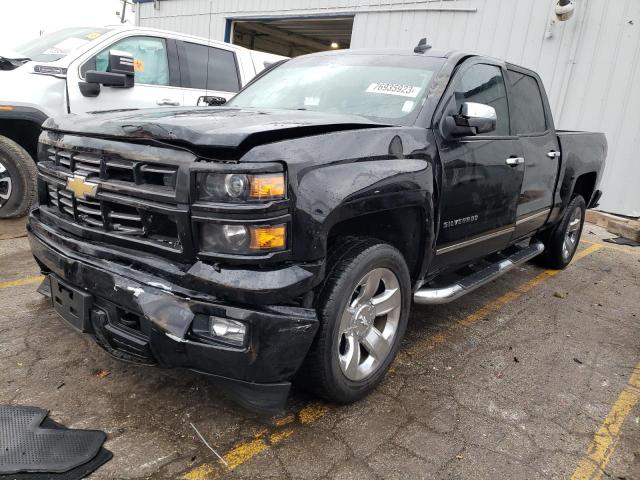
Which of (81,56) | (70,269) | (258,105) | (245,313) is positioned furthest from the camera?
(81,56)

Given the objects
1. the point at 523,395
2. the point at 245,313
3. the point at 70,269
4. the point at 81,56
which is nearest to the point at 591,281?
the point at 523,395

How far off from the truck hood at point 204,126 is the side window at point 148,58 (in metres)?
3.37

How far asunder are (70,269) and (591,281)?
5.23m

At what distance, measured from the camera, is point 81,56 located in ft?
18.0

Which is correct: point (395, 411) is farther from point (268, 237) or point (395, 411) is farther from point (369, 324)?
point (268, 237)

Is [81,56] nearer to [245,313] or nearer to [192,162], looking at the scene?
[192,162]

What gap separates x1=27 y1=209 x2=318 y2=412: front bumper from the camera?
202 centimetres

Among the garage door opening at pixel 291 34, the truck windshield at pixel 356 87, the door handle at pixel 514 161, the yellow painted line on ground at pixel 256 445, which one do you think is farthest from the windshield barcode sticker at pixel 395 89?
the garage door opening at pixel 291 34

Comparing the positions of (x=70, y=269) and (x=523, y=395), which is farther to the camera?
(x=523, y=395)

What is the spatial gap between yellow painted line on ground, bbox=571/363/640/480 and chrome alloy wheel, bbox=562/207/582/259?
8.05 ft

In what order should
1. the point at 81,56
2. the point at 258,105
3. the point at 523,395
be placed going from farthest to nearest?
the point at 81,56, the point at 258,105, the point at 523,395

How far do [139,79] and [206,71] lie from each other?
0.91 metres

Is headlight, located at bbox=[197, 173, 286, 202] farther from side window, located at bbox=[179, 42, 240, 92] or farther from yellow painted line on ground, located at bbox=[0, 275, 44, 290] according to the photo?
side window, located at bbox=[179, 42, 240, 92]

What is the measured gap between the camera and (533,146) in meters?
4.11
